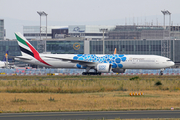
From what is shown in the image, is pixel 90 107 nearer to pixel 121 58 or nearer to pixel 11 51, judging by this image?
pixel 121 58

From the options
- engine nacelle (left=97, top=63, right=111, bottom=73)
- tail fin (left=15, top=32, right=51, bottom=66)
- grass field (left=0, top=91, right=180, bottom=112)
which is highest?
tail fin (left=15, top=32, right=51, bottom=66)

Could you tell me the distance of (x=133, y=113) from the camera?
21.3 meters

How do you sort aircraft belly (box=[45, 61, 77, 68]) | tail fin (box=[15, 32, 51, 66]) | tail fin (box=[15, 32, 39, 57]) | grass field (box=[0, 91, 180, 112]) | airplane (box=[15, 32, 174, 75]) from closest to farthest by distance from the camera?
1. grass field (box=[0, 91, 180, 112])
2. airplane (box=[15, 32, 174, 75])
3. aircraft belly (box=[45, 61, 77, 68])
4. tail fin (box=[15, 32, 51, 66])
5. tail fin (box=[15, 32, 39, 57])

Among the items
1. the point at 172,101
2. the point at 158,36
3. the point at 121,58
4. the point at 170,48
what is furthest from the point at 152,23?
the point at 172,101

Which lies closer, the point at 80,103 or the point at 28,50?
the point at 80,103

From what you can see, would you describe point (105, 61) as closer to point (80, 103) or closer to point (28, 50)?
point (28, 50)

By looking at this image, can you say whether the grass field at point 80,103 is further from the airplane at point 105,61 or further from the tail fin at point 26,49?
the tail fin at point 26,49

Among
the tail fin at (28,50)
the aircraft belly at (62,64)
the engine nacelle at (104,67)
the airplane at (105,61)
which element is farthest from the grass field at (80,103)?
the tail fin at (28,50)

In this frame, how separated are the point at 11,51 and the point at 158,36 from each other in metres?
82.7

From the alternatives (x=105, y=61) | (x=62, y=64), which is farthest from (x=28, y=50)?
(x=105, y=61)

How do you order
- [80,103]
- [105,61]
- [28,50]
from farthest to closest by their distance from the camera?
[28,50], [105,61], [80,103]

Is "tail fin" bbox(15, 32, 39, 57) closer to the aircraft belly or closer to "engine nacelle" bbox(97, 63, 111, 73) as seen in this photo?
the aircraft belly

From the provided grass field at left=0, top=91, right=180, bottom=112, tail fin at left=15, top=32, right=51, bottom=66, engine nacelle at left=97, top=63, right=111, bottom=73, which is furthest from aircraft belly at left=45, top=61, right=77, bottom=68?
grass field at left=0, top=91, right=180, bottom=112

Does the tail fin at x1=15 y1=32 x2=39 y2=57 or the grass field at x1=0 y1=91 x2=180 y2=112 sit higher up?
the tail fin at x1=15 y1=32 x2=39 y2=57
